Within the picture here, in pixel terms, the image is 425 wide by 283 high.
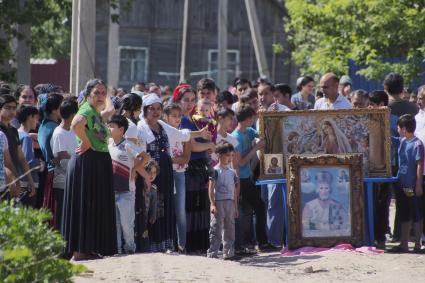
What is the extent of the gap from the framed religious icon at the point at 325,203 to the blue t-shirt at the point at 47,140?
263cm

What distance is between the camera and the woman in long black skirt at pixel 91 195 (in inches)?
482

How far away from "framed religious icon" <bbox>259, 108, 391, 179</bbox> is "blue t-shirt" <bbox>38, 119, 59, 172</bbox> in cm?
237

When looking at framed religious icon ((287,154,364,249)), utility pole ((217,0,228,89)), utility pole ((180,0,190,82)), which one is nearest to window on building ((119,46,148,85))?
utility pole ((217,0,228,89))

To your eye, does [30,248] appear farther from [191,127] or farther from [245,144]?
[245,144]

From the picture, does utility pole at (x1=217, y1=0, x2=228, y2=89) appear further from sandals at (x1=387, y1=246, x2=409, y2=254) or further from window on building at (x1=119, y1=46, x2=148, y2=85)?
sandals at (x1=387, y1=246, x2=409, y2=254)

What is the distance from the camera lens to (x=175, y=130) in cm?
1352

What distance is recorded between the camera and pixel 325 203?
13859mm

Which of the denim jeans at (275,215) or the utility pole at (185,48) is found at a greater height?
the utility pole at (185,48)

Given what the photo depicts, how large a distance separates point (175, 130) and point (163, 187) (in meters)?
0.64

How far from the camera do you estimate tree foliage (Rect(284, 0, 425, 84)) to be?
24062 mm

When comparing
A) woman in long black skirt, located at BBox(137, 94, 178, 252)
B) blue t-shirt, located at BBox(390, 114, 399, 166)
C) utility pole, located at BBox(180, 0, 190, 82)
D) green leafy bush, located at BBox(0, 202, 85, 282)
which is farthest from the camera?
utility pole, located at BBox(180, 0, 190, 82)

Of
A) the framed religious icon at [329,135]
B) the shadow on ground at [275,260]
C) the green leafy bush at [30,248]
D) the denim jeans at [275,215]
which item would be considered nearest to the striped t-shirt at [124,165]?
the shadow on ground at [275,260]

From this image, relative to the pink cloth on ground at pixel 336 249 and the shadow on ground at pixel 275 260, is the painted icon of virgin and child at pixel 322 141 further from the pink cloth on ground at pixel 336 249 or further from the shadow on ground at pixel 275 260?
the shadow on ground at pixel 275 260

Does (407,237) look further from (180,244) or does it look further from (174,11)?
(174,11)
